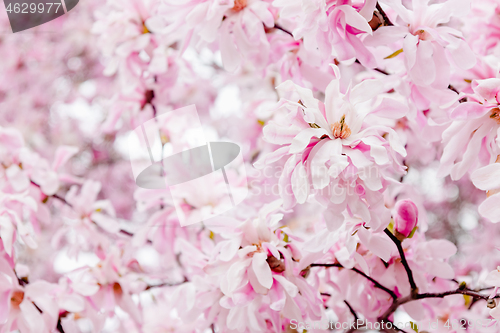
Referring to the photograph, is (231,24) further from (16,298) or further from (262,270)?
(16,298)

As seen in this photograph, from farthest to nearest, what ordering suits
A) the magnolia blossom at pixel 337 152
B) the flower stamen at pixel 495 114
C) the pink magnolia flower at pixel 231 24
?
the pink magnolia flower at pixel 231 24 < the flower stamen at pixel 495 114 < the magnolia blossom at pixel 337 152

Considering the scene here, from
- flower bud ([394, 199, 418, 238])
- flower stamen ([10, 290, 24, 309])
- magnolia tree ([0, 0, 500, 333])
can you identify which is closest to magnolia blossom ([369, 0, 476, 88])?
magnolia tree ([0, 0, 500, 333])

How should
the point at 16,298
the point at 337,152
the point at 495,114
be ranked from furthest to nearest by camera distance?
the point at 16,298
the point at 495,114
the point at 337,152

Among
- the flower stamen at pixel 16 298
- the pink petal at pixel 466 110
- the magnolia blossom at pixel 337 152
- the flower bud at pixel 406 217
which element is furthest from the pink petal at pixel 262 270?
the flower stamen at pixel 16 298

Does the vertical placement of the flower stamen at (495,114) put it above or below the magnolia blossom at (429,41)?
below

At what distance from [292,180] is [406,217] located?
24 cm

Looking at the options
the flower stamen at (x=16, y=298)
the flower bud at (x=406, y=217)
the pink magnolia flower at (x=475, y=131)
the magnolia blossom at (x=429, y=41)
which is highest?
the magnolia blossom at (x=429, y=41)

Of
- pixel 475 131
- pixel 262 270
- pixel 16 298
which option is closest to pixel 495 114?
pixel 475 131

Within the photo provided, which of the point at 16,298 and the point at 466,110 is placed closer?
the point at 466,110

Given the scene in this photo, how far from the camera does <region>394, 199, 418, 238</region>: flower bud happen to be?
0.65 metres

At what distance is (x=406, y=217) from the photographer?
65cm

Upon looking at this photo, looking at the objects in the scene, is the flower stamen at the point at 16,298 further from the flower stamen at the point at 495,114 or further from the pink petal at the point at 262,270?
the flower stamen at the point at 495,114

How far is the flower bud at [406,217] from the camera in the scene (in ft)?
2.12

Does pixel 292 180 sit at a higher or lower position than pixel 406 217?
higher
